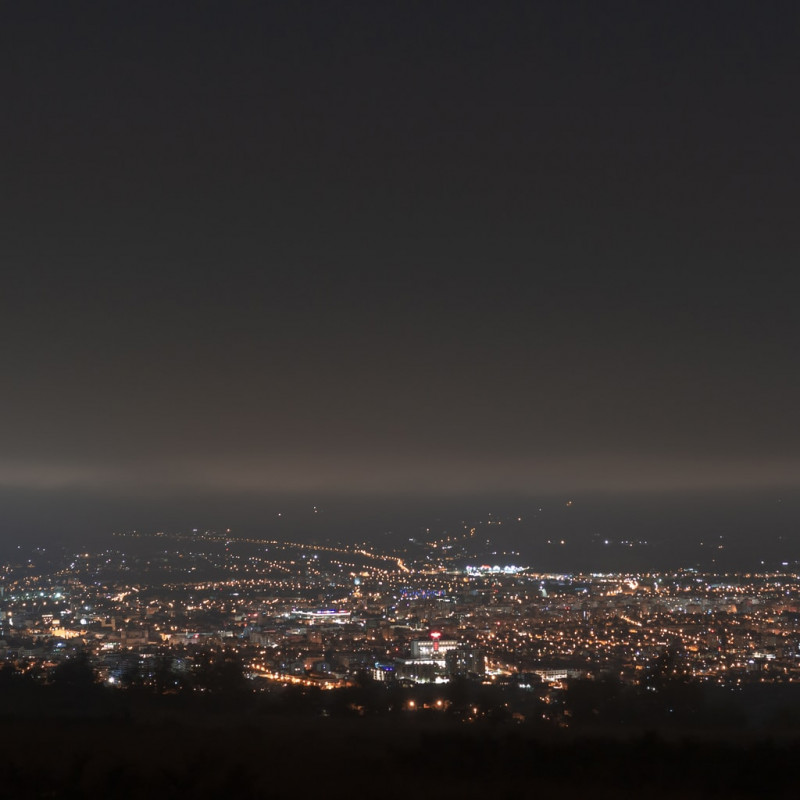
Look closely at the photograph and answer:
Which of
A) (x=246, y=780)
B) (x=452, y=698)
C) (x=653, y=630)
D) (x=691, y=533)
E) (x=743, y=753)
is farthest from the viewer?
(x=691, y=533)

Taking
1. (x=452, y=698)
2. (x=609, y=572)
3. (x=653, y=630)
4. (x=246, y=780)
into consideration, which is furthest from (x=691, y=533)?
(x=246, y=780)

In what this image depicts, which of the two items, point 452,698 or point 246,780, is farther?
point 452,698

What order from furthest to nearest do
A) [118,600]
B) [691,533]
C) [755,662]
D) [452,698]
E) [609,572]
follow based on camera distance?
[691,533], [609,572], [118,600], [755,662], [452,698]

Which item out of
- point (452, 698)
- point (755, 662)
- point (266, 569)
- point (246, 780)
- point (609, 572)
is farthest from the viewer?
point (266, 569)

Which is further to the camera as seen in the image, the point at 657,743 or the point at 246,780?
the point at 657,743

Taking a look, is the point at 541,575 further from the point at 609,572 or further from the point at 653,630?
the point at 653,630

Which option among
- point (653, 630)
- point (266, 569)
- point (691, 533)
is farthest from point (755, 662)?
point (691, 533)

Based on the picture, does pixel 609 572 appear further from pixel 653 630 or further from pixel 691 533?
pixel 653 630

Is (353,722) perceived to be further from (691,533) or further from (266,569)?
(691,533)

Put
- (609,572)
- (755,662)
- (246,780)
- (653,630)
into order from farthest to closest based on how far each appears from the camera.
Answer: (609,572), (653,630), (755,662), (246,780)
